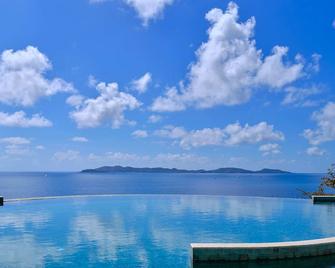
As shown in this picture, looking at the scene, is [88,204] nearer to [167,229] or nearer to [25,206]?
[25,206]

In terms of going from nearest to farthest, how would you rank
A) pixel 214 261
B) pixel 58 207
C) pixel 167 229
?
pixel 214 261
pixel 167 229
pixel 58 207

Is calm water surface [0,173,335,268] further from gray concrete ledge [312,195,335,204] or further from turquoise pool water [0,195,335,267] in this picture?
gray concrete ledge [312,195,335,204]

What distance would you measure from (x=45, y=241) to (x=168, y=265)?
496 cm

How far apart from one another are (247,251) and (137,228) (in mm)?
6159

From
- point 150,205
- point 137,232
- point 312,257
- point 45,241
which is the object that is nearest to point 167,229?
point 137,232

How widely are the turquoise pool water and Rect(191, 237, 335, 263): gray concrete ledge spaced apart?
1.11 ft

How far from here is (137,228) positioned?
15016 mm

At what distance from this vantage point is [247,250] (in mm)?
9859

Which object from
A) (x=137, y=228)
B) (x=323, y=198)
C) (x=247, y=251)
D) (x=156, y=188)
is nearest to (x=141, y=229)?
(x=137, y=228)

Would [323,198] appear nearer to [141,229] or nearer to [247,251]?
[141,229]

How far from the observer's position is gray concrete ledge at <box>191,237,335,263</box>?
9789 millimetres

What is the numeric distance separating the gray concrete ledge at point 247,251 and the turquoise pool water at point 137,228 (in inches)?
13.3

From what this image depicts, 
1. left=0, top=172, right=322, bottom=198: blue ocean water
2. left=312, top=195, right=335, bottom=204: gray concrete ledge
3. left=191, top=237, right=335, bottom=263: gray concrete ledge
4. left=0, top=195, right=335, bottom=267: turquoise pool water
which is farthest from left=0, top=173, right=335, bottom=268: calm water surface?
left=0, top=172, right=322, bottom=198: blue ocean water

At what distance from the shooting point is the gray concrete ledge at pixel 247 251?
9789 mm
